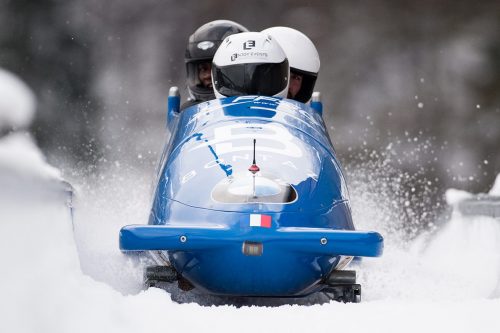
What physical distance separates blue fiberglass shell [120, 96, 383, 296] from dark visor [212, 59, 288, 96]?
1.11 ft

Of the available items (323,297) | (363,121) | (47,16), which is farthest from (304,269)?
(47,16)

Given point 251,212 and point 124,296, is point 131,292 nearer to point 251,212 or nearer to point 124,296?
point 251,212

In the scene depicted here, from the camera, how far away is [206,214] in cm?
392

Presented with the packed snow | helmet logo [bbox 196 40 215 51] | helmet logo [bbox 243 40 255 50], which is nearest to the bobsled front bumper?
the packed snow

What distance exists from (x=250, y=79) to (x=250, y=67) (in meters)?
0.06

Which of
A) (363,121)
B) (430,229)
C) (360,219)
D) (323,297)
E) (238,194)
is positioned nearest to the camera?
(238,194)

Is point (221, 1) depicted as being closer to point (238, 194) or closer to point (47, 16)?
point (47, 16)

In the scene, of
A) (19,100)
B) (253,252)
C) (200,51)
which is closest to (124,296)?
(253,252)

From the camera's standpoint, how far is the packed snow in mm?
2770

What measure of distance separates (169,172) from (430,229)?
414cm

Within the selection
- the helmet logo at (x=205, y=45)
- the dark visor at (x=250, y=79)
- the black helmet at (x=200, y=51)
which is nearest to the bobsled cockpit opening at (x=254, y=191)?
the dark visor at (x=250, y=79)

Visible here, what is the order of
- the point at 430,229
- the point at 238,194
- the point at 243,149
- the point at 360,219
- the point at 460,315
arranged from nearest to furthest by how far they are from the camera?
1. the point at 460,315
2. the point at 238,194
3. the point at 243,149
4. the point at 360,219
5. the point at 430,229

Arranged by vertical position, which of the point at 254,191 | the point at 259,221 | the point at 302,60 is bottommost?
the point at 259,221

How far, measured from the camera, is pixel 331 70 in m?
11.4
